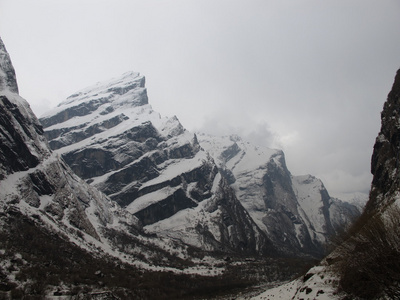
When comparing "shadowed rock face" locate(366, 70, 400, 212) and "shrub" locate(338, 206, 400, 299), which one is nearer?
"shrub" locate(338, 206, 400, 299)

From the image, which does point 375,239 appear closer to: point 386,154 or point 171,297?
point 386,154

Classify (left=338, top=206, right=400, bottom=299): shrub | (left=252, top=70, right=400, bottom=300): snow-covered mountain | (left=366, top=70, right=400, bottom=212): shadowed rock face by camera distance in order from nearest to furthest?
1. (left=338, top=206, right=400, bottom=299): shrub
2. (left=252, top=70, right=400, bottom=300): snow-covered mountain
3. (left=366, top=70, right=400, bottom=212): shadowed rock face

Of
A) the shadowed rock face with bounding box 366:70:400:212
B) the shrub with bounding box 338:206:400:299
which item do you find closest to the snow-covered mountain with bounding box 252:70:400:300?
the shrub with bounding box 338:206:400:299

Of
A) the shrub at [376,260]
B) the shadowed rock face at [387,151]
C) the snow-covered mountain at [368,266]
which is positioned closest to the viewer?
the shrub at [376,260]

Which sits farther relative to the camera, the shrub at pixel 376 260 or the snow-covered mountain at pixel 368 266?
the snow-covered mountain at pixel 368 266

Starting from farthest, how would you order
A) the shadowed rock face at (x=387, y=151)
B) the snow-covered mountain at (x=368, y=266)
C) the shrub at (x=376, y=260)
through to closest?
the shadowed rock face at (x=387, y=151)
the snow-covered mountain at (x=368, y=266)
the shrub at (x=376, y=260)

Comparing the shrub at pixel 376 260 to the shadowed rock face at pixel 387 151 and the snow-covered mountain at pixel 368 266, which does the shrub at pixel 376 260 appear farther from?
the shadowed rock face at pixel 387 151

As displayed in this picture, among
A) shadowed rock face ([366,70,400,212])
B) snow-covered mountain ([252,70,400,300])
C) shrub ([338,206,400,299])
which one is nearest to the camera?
shrub ([338,206,400,299])

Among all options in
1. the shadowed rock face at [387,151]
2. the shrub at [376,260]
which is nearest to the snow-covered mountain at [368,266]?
the shrub at [376,260]

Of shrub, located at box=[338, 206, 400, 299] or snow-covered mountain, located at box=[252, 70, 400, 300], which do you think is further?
snow-covered mountain, located at box=[252, 70, 400, 300]

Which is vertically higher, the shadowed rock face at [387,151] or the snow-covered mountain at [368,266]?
the shadowed rock face at [387,151]

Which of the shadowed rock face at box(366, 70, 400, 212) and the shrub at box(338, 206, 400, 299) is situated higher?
the shadowed rock face at box(366, 70, 400, 212)

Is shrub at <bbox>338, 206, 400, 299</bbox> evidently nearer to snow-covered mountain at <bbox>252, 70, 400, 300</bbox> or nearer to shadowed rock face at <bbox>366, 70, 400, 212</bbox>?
snow-covered mountain at <bbox>252, 70, 400, 300</bbox>

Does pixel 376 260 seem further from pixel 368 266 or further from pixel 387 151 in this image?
pixel 387 151
